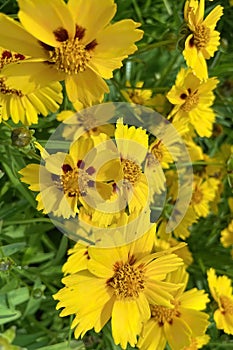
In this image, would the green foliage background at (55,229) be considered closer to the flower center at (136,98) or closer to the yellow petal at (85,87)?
the flower center at (136,98)

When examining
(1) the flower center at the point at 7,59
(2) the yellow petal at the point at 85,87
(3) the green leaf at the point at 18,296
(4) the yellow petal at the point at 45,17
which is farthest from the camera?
(3) the green leaf at the point at 18,296

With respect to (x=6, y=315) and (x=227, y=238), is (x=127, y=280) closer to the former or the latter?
(x=6, y=315)

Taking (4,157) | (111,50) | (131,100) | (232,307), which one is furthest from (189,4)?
(232,307)

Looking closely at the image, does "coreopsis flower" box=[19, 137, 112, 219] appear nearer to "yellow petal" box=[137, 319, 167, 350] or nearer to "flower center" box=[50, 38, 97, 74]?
"flower center" box=[50, 38, 97, 74]

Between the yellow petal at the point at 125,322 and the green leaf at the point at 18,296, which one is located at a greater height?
the yellow petal at the point at 125,322

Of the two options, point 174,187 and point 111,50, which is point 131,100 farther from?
point 111,50

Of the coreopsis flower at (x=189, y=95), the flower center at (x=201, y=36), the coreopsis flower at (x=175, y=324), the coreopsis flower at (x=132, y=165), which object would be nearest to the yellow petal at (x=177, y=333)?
the coreopsis flower at (x=175, y=324)
